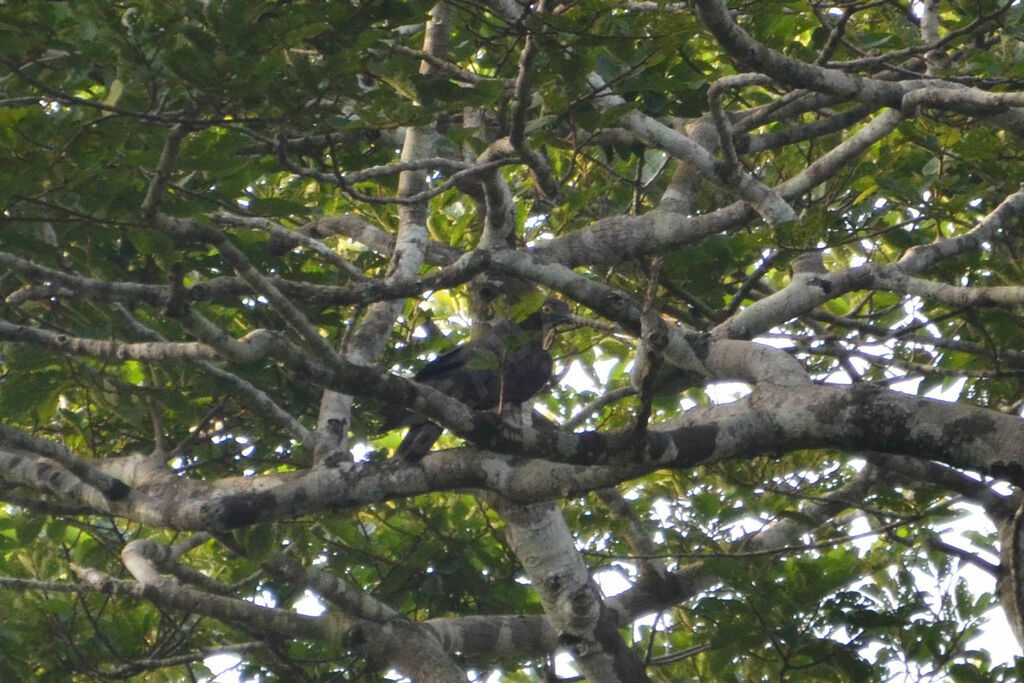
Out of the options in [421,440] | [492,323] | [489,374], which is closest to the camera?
[421,440]

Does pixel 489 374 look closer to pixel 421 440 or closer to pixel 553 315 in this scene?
pixel 553 315

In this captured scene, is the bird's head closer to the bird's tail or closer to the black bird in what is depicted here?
the black bird

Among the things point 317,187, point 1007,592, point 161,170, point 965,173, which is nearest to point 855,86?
point 965,173

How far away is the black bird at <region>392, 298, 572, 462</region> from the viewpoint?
14.3 ft

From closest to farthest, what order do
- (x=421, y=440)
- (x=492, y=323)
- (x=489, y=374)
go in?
(x=421, y=440)
(x=492, y=323)
(x=489, y=374)

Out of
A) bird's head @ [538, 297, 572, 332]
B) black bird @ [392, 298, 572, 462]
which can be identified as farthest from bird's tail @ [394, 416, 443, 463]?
bird's head @ [538, 297, 572, 332]

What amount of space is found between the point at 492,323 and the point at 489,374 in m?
0.38

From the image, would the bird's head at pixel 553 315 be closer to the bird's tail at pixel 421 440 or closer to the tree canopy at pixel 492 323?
the tree canopy at pixel 492 323

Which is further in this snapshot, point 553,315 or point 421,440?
point 553,315

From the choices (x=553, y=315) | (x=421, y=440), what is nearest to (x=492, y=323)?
(x=553, y=315)

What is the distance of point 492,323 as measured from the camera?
4.99m

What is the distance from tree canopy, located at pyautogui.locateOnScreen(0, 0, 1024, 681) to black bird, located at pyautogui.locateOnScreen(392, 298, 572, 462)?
0.48 ft

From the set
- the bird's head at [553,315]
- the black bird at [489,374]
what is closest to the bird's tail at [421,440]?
the black bird at [489,374]

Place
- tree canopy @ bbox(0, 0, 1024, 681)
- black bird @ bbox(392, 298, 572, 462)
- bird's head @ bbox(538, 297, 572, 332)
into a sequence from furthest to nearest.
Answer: bird's head @ bbox(538, 297, 572, 332) → black bird @ bbox(392, 298, 572, 462) → tree canopy @ bbox(0, 0, 1024, 681)
